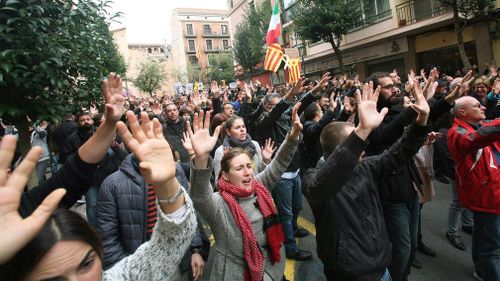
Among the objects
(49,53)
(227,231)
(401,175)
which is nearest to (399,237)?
(401,175)

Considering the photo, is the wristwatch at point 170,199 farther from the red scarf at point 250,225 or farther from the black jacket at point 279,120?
the black jacket at point 279,120

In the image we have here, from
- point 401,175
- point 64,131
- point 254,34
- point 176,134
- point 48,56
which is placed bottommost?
point 401,175

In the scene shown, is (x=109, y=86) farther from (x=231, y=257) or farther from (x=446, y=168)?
(x=446, y=168)

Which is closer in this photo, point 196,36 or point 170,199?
point 170,199

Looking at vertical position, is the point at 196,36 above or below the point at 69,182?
above

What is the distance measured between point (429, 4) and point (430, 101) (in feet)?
46.0

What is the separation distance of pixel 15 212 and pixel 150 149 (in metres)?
0.45

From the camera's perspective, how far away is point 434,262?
3506mm

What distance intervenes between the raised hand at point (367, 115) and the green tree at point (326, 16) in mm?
15356

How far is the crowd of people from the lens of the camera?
3.41ft

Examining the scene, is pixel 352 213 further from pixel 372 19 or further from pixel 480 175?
pixel 372 19

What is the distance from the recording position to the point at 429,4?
14.5 metres

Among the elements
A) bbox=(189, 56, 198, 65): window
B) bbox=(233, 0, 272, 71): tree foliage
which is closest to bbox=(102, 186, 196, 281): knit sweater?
bbox=(233, 0, 272, 71): tree foliage

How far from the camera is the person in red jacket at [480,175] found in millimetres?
2703
